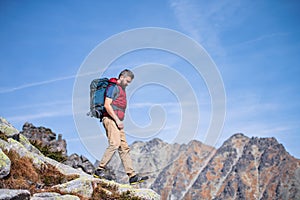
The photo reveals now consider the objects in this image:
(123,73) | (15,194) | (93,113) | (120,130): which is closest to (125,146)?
(120,130)

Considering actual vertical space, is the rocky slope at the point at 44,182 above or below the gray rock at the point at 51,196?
above

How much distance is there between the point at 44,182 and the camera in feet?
35.0

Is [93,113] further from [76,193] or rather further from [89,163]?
[89,163]

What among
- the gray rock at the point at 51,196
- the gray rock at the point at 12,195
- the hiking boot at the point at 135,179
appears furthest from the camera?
the hiking boot at the point at 135,179

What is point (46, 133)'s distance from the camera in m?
31.8

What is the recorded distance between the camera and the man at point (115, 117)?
11.4 metres

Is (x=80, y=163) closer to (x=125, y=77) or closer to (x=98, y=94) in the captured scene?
(x=98, y=94)

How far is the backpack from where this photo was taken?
11.6 metres

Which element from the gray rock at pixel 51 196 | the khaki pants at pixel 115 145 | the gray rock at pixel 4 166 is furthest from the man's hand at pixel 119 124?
the gray rock at pixel 4 166

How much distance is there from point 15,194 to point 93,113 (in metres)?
4.49

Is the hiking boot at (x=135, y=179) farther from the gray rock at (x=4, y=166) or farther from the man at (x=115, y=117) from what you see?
the gray rock at (x=4, y=166)

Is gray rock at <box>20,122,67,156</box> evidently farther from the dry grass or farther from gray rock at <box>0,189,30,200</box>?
gray rock at <box>0,189,30,200</box>

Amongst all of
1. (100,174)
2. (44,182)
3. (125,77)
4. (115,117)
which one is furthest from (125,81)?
(44,182)

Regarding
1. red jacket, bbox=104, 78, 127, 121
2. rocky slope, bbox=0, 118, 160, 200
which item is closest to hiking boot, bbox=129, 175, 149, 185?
rocky slope, bbox=0, 118, 160, 200
